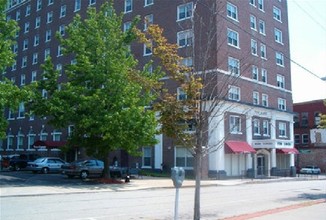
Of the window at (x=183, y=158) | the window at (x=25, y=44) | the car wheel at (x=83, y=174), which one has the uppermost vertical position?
the window at (x=25, y=44)

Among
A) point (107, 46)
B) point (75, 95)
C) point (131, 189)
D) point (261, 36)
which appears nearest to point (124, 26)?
point (261, 36)

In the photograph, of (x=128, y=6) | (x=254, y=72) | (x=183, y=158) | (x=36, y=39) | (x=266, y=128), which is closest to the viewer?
(x=183, y=158)

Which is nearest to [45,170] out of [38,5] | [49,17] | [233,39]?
[233,39]

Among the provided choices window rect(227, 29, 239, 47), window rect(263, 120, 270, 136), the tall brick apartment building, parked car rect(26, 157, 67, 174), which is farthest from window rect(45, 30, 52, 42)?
window rect(263, 120, 270, 136)

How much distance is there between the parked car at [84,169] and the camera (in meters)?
31.5

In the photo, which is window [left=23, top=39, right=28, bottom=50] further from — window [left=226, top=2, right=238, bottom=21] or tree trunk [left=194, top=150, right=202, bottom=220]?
tree trunk [left=194, top=150, right=202, bottom=220]

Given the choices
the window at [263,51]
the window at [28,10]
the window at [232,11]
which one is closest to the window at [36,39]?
the window at [28,10]

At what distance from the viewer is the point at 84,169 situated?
31609 millimetres

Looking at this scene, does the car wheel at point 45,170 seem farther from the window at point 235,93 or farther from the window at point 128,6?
the window at point 128,6

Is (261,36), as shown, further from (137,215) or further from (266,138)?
(137,215)

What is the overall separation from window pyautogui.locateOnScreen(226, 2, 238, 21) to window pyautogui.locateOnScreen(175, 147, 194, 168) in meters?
13.9

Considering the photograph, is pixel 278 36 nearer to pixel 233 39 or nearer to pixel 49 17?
pixel 233 39

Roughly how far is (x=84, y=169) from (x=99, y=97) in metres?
7.52

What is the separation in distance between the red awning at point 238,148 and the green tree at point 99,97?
11.5m
